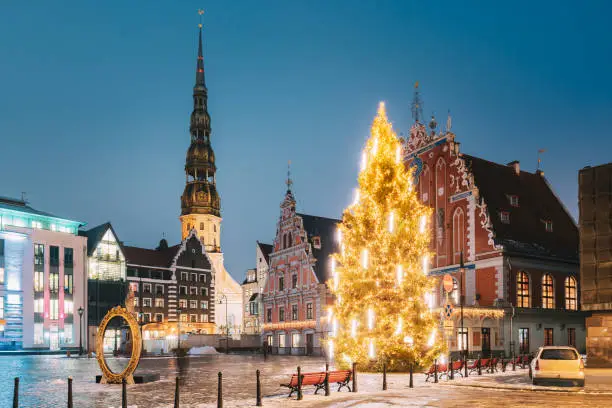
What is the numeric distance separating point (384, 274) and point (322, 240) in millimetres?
37938

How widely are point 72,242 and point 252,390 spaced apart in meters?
60.8

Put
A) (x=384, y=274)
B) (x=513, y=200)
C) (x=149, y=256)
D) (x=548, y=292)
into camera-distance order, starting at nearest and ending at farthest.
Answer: (x=384, y=274) → (x=548, y=292) → (x=513, y=200) → (x=149, y=256)

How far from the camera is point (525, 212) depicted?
52.8 m

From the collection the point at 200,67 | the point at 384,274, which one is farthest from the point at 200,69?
the point at 384,274

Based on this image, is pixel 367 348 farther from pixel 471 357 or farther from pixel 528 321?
pixel 528 321

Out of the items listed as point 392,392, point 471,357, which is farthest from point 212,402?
point 471,357

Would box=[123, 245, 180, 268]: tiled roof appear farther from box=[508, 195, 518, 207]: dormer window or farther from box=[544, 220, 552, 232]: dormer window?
box=[544, 220, 552, 232]: dormer window

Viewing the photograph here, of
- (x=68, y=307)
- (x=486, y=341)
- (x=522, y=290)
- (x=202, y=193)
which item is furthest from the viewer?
(x=202, y=193)

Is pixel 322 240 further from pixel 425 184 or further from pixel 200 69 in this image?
pixel 200 69

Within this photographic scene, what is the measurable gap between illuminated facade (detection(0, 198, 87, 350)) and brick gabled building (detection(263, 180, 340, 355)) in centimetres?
2091

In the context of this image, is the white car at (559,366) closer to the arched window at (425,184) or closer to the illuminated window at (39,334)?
the arched window at (425,184)

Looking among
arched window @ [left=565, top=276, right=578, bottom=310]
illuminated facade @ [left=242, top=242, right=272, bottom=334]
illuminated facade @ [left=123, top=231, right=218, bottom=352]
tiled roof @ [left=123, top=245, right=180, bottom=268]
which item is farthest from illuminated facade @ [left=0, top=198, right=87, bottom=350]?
arched window @ [left=565, top=276, right=578, bottom=310]

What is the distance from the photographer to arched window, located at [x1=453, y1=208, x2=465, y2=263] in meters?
50.0

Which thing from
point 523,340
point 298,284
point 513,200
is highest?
point 513,200
